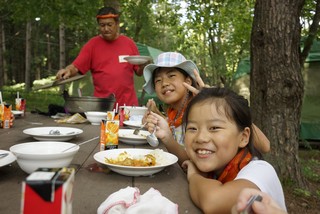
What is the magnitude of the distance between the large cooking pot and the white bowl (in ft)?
0.35

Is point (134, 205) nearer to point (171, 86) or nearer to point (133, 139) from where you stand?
point (133, 139)

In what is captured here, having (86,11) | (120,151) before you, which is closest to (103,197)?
(120,151)

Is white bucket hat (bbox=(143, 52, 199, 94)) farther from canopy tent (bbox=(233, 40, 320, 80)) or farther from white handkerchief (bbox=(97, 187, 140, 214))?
canopy tent (bbox=(233, 40, 320, 80))

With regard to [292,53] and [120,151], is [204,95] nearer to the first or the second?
[120,151]

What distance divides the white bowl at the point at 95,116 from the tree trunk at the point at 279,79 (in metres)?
2.12

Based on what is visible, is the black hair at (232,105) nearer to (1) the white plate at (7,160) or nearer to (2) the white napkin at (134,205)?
(2) the white napkin at (134,205)

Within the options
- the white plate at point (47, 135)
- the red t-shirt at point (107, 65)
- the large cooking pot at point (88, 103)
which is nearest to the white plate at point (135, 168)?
the white plate at point (47, 135)

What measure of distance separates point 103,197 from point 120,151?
24.5 inches

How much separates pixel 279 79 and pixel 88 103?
2336 millimetres

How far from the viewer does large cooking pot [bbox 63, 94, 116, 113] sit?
3.26m

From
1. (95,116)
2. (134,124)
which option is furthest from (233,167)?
(95,116)

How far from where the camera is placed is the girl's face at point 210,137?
5.09 feet

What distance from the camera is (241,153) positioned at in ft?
5.53

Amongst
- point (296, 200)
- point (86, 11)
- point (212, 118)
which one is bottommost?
point (296, 200)
